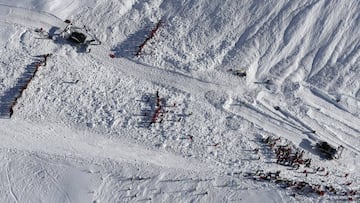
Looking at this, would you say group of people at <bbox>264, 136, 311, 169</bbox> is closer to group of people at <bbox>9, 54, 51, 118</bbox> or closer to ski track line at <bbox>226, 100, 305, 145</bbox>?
ski track line at <bbox>226, 100, 305, 145</bbox>

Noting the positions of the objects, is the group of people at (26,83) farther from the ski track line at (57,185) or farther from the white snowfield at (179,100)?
the ski track line at (57,185)

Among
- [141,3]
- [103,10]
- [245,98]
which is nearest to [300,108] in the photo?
[245,98]

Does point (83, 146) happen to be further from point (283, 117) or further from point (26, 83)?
point (283, 117)

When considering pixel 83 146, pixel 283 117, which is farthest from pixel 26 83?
pixel 283 117

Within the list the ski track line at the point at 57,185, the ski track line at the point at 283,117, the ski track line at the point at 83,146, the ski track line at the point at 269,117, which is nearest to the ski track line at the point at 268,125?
the ski track line at the point at 269,117

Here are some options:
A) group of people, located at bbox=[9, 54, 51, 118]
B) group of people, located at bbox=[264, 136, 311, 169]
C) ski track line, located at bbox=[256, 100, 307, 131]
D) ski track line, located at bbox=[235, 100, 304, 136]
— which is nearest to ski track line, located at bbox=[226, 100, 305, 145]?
ski track line, located at bbox=[235, 100, 304, 136]

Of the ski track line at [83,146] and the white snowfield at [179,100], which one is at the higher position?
the white snowfield at [179,100]

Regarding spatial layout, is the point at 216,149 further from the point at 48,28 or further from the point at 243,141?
the point at 48,28

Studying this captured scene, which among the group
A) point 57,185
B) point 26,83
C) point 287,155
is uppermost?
point 287,155
